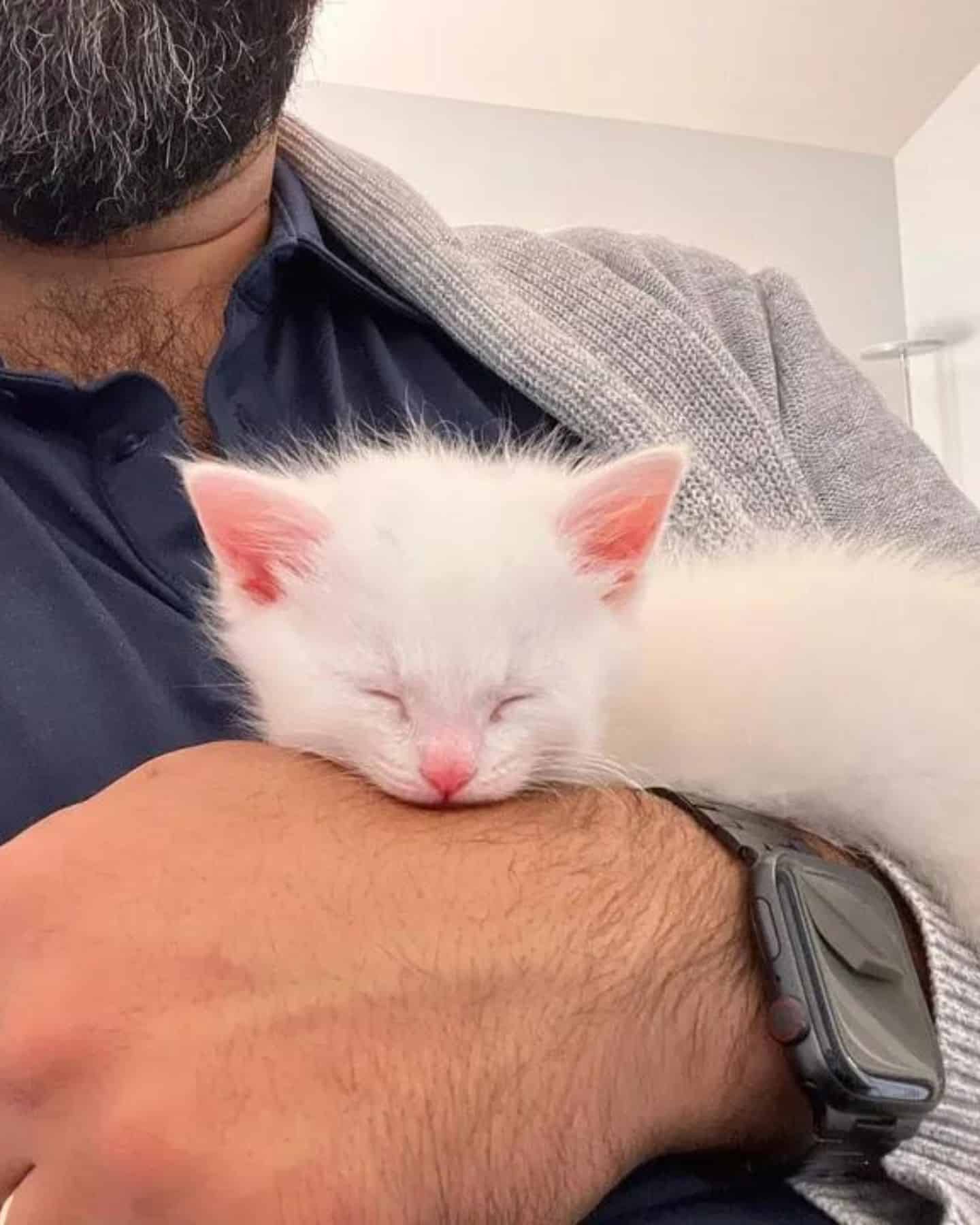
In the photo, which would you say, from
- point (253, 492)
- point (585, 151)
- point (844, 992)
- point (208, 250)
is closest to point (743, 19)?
point (585, 151)

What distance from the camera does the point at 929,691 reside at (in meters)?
A: 0.85

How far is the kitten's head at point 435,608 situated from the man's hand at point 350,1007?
40mm

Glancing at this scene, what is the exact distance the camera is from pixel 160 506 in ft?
3.21

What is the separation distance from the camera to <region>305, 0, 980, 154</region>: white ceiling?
8.77ft

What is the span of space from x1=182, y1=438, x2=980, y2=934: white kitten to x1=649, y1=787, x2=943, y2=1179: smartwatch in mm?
103

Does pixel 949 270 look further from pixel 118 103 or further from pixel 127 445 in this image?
Result: pixel 127 445

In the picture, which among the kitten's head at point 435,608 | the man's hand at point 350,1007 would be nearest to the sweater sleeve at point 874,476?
the man's hand at point 350,1007

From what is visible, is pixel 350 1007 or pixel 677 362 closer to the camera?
pixel 350 1007

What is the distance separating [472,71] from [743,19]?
0.56 metres

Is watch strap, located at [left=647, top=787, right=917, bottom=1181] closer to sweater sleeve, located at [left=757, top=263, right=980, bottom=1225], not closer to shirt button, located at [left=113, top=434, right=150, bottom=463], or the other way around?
sweater sleeve, located at [left=757, top=263, right=980, bottom=1225]

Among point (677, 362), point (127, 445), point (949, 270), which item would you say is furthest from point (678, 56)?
point (127, 445)

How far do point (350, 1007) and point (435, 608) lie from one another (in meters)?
0.24

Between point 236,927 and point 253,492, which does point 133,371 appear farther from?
point 236,927

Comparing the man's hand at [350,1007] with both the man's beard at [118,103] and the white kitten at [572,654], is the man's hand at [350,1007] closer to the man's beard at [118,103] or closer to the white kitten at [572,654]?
the white kitten at [572,654]
